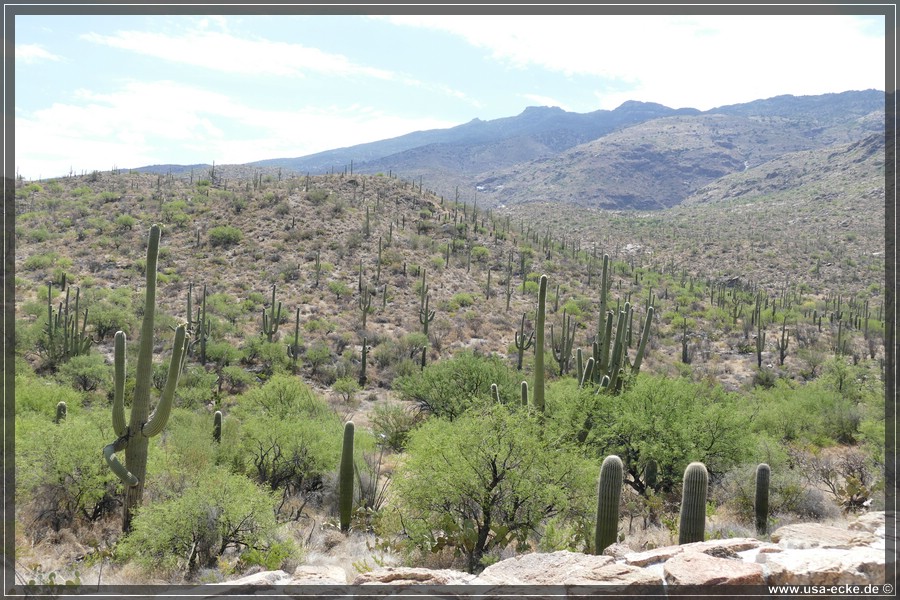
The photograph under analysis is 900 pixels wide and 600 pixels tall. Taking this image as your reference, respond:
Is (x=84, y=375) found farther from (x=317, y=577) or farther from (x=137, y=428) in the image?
(x=317, y=577)

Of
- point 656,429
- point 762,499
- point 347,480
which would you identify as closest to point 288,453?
point 347,480

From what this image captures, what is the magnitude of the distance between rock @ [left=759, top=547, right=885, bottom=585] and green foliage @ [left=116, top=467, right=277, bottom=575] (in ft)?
22.8

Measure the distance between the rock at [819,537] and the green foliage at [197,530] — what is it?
7111mm

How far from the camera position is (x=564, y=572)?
544 centimetres

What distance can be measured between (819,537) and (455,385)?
1463 cm

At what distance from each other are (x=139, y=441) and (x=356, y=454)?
227 inches

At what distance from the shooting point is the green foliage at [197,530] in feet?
27.5

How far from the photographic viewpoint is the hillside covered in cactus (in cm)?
912

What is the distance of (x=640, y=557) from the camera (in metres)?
5.79

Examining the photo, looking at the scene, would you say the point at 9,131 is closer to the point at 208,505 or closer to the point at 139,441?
the point at 139,441

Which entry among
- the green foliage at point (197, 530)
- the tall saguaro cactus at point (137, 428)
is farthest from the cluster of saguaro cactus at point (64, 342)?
the green foliage at point (197, 530)

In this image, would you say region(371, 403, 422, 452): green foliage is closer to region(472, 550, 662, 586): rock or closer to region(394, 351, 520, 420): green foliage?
region(394, 351, 520, 420): green foliage

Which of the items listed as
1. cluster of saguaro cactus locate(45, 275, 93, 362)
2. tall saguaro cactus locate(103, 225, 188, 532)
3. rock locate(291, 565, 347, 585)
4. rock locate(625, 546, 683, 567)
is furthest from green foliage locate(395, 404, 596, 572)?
cluster of saguaro cactus locate(45, 275, 93, 362)

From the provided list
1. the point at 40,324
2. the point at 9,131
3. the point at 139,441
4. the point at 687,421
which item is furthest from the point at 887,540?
the point at 40,324
